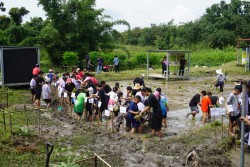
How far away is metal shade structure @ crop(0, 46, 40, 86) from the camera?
1883 centimetres

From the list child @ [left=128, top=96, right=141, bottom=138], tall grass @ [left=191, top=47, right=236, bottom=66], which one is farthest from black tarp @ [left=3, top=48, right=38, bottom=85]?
tall grass @ [left=191, top=47, right=236, bottom=66]

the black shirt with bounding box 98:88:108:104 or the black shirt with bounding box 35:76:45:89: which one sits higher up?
the black shirt with bounding box 35:76:45:89

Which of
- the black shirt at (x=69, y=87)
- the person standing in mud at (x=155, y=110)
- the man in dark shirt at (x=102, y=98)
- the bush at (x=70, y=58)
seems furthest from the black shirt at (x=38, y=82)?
the bush at (x=70, y=58)

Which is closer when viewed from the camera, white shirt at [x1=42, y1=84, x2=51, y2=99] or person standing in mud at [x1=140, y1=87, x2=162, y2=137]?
person standing in mud at [x1=140, y1=87, x2=162, y2=137]

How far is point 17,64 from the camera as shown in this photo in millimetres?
19219

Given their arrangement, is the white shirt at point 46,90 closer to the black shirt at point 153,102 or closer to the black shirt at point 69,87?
the black shirt at point 69,87

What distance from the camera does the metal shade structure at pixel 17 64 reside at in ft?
61.8

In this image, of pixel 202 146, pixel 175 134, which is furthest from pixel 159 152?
pixel 175 134

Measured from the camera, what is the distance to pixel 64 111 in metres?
14.4

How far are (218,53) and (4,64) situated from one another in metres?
27.0

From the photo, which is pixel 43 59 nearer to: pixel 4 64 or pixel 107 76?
pixel 107 76

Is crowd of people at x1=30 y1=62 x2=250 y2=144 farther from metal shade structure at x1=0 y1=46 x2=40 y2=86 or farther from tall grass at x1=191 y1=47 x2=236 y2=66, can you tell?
tall grass at x1=191 y1=47 x2=236 y2=66

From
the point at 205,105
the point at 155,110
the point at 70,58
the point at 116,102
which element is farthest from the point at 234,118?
the point at 70,58

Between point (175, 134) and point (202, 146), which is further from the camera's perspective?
point (175, 134)
